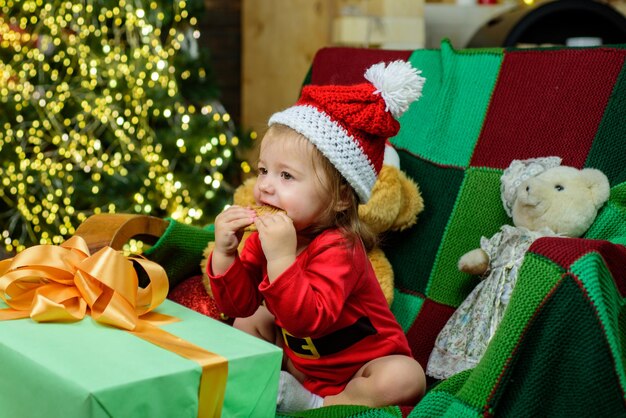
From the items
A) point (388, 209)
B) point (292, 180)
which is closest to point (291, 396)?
point (292, 180)

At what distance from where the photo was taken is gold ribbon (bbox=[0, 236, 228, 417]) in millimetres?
1049

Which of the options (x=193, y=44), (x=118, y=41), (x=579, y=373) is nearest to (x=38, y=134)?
(x=118, y=41)

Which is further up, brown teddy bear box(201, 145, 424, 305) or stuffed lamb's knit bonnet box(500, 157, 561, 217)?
stuffed lamb's knit bonnet box(500, 157, 561, 217)

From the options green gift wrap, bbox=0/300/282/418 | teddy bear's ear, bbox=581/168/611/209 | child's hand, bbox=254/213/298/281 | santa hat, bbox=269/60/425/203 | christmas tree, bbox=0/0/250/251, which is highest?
santa hat, bbox=269/60/425/203

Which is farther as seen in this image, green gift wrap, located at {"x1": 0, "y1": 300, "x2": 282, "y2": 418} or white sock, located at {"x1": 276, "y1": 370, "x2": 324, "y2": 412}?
white sock, located at {"x1": 276, "y1": 370, "x2": 324, "y2": 412}

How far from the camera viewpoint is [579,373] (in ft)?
3.17

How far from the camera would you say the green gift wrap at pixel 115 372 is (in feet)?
2.87

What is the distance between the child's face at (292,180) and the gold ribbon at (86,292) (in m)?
0.22

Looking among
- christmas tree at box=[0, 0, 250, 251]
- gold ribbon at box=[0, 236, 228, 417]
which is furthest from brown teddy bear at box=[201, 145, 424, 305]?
christmas tree at box=[0, 0, 250, 251]

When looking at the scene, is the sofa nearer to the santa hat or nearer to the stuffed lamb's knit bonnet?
the stuffed lamb's knit bonnet

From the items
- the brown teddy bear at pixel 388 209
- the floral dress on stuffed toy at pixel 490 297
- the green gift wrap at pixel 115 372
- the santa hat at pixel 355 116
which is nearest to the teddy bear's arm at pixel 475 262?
the floral dress on stuffed toy at pixel 490 297

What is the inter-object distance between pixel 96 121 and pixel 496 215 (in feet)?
5.94

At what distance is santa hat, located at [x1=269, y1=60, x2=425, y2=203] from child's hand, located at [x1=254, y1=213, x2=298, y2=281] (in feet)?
0.44

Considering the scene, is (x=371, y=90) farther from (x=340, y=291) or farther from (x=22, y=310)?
(x=22, y=310)
